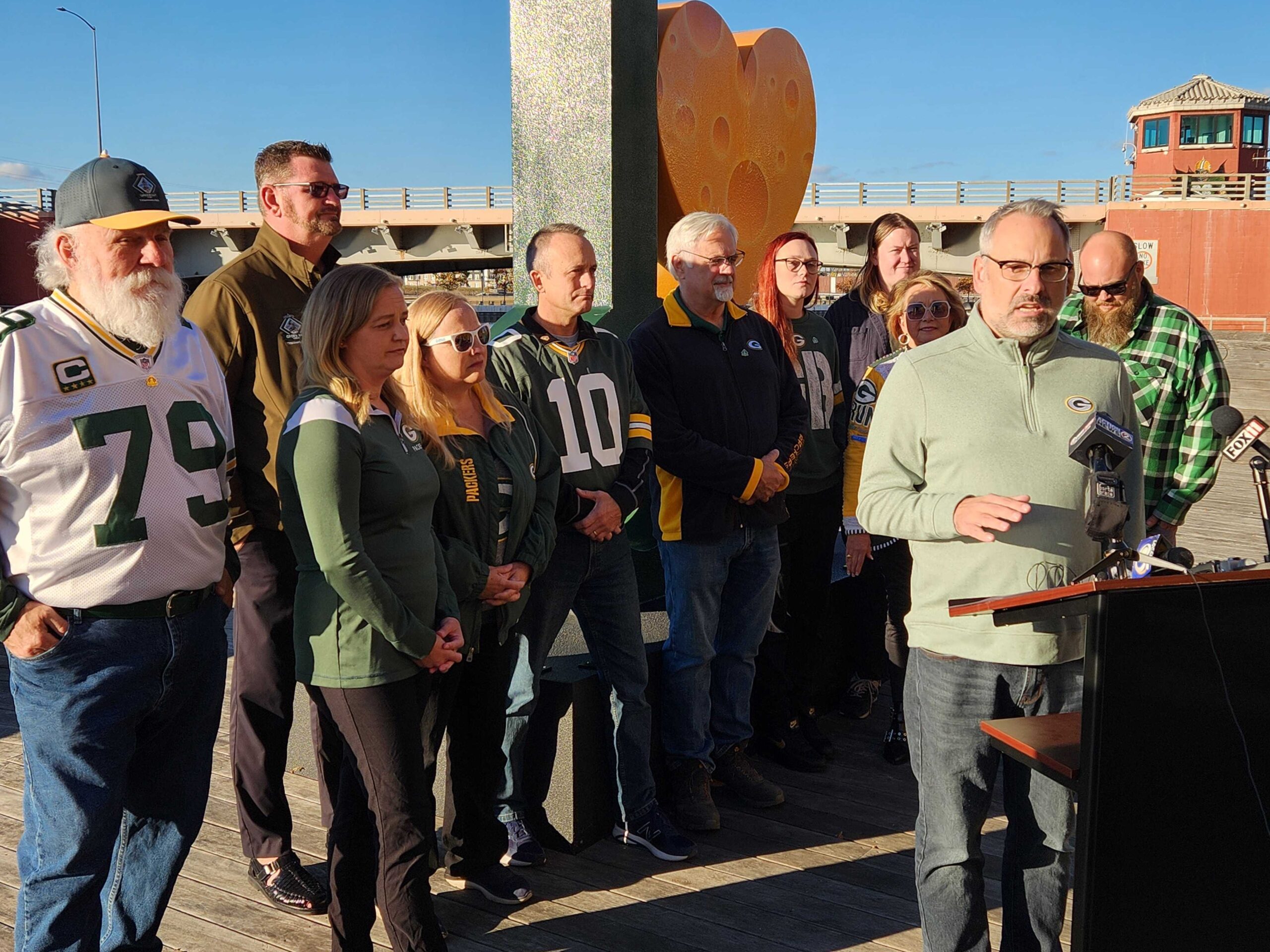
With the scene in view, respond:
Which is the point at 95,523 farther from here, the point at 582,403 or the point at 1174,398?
the point at 1174,398

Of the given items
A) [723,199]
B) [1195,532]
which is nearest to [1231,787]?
[723,199]

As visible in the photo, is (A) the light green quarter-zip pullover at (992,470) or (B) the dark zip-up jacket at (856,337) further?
(B) the dark zip-up jacket at (856,337)

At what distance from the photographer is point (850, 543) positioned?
13.8ft

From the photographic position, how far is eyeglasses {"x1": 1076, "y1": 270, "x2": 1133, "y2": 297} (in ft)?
12.9

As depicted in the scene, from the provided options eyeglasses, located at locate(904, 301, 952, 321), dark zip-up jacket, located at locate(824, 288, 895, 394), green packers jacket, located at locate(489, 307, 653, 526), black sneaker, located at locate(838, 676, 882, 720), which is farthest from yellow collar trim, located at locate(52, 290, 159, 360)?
black sneaker, located at locate(838, 676, 882, 720)

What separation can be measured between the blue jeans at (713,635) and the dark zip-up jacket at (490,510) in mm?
672

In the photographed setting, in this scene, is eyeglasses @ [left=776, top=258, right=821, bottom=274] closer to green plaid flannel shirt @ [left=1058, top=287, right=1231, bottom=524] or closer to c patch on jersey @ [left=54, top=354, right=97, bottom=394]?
green plaid flannel shirt @ [left=1058, top=287, right=1231, bottom=524]

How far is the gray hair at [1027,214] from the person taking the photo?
8.04 feet

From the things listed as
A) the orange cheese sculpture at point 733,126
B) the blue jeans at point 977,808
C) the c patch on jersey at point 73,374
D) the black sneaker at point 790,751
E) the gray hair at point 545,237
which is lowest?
the black sneaker at point 790,751

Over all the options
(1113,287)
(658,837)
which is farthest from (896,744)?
(1113,287)

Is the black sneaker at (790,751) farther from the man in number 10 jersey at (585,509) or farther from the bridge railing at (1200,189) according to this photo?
the bridge railing at (1200,189)

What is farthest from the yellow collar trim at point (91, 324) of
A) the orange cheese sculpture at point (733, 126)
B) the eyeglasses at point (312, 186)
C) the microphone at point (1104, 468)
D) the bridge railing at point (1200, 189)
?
the bridge railing at point (1200, 189)

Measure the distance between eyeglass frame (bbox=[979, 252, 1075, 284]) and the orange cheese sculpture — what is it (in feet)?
10.4

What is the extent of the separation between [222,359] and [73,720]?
3.78ft
